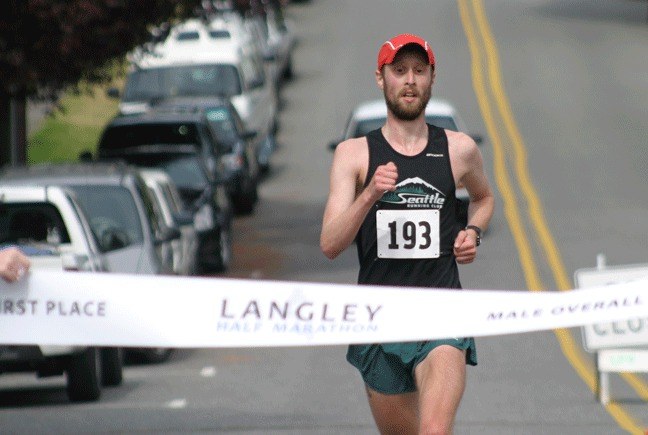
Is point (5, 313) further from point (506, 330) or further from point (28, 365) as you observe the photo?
point (28, 365)

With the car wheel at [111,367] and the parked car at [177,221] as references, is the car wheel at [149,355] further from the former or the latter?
the car wheel at [111,367]

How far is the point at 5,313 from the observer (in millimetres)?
8047

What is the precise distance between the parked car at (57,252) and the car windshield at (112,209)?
126 centimetres

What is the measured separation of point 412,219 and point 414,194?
12 centimetres

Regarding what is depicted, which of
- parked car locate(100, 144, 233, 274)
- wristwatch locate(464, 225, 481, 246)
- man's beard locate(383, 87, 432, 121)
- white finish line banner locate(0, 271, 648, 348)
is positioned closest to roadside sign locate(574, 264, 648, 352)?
white finish line banner locate(0, 271, 648, 348)

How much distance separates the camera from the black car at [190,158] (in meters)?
21.7

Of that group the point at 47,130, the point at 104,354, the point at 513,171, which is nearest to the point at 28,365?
the point at 104,354

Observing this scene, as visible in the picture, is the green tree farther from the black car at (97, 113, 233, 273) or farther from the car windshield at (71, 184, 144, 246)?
the car windshield at (71, 184, 144, 246)

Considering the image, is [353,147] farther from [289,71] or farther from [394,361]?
[289,71]

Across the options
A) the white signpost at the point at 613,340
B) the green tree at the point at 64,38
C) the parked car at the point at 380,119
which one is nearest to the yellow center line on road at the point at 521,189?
the white signpost at the point at 613,340

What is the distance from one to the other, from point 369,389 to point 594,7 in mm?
44369

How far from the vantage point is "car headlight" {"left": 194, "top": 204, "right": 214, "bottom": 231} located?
21.2 metres

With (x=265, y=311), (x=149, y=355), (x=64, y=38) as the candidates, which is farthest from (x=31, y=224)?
(x=64, y=38)

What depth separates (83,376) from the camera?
13461 mm
